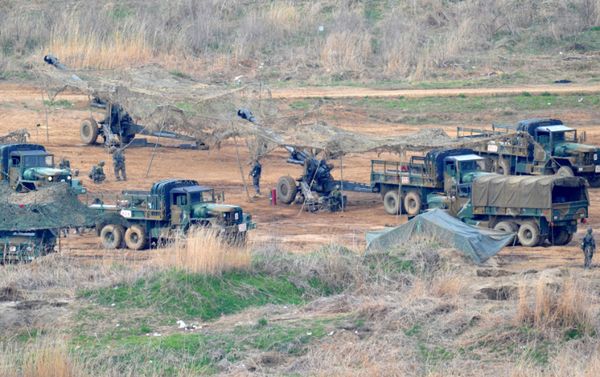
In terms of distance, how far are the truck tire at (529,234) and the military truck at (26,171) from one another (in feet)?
34.9

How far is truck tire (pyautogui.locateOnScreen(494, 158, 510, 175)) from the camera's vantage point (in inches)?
1507

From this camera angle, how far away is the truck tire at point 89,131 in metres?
45.9

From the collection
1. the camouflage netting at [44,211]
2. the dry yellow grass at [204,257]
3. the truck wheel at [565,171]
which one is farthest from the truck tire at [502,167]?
the dry yellow grass at [204,257]

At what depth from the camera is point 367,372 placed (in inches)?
730

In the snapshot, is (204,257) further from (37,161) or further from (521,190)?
(37,161)

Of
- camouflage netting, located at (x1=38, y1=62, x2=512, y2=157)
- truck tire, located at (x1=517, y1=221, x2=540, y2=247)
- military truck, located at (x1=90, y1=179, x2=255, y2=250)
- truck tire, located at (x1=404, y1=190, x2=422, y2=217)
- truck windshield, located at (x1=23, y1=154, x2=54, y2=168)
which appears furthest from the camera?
camouflage netting, located at (x1=38, y1=62, x2=512, y2=157)

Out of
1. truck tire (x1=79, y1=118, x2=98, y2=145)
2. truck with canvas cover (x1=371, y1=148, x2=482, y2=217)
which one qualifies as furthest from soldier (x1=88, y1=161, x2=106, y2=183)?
truck with canvas cover (x1=371, y1=148, x2=482, y2=217)

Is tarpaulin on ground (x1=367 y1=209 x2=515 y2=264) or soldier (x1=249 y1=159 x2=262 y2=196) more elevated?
soldier (x1=249 y1=159 x2=262 y2=196)

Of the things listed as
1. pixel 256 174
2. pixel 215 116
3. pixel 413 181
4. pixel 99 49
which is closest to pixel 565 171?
pixel 413 181

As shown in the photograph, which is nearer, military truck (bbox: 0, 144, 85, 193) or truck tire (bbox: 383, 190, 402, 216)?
military truck (bbox: 0, 144, 85, 193)

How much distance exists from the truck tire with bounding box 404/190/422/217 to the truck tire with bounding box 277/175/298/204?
336cm

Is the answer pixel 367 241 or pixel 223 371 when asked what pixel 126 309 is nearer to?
pixel 223 371

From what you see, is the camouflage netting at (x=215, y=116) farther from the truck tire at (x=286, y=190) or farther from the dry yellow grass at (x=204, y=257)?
the dry yellow grass at (x=204, y=257)

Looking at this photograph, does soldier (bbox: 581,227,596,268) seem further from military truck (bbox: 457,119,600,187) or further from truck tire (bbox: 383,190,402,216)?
military truck (bbox: 457,119,600,187)
